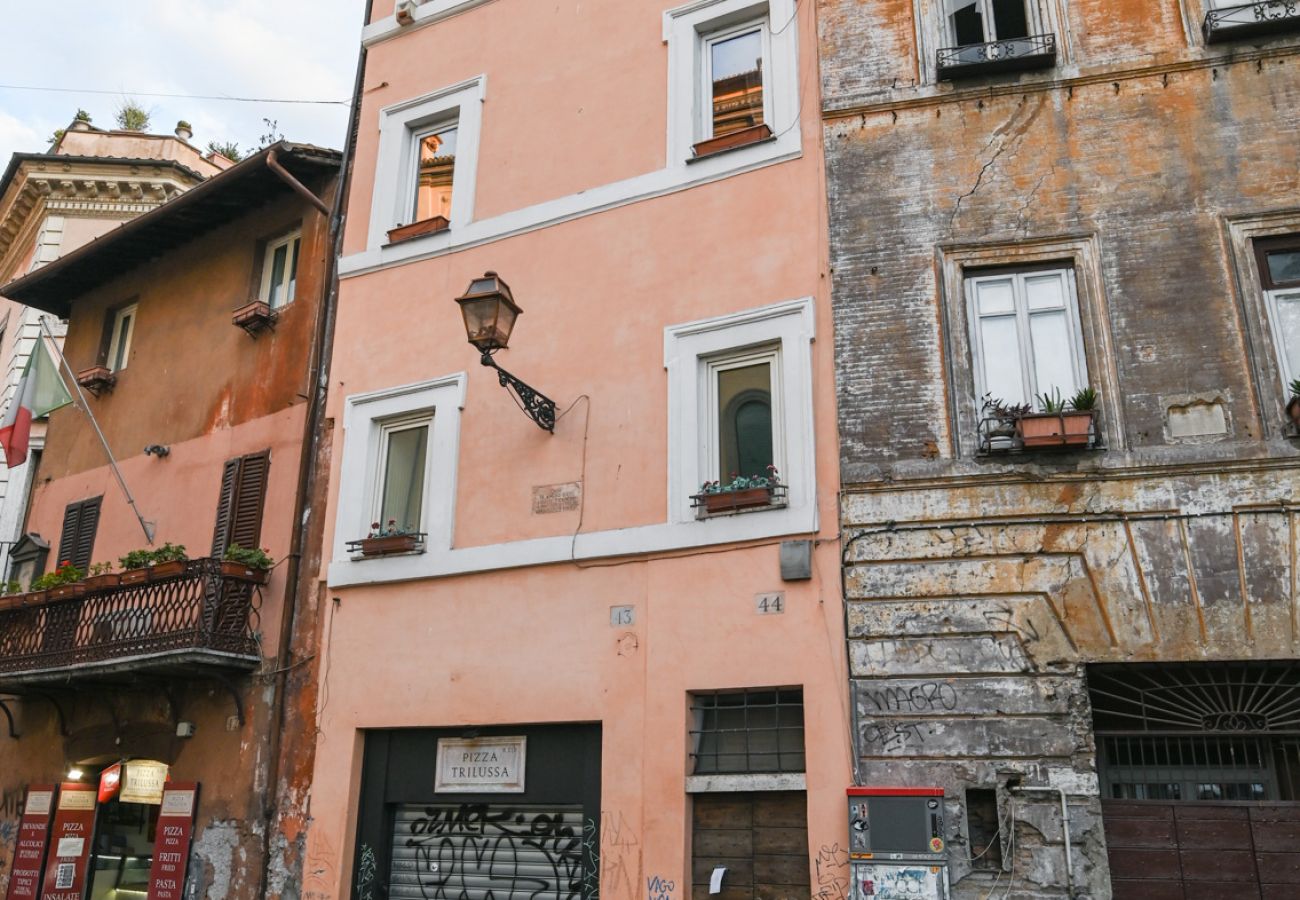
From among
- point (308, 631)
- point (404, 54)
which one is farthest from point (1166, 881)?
point (404, 54)

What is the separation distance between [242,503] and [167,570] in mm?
1250

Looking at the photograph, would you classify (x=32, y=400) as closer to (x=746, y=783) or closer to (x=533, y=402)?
(x=533, y=402)

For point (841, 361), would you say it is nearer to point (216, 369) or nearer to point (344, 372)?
point (344, 372)

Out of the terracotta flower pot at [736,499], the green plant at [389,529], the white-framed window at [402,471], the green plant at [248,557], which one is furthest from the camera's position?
the green plant at [248,557]

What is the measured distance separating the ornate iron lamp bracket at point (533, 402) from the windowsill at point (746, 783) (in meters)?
3.46

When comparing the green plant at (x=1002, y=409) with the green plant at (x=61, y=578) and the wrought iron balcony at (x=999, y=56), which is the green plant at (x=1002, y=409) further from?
the green plant at (x=61, y=578)

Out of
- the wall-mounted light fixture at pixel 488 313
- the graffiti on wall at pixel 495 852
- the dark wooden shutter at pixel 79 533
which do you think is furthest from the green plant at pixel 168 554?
the wall-mounted light fixture at pixel 488 313

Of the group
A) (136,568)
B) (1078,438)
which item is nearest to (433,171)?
(136,568)

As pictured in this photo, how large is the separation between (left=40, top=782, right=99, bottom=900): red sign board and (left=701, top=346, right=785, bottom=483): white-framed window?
29.4 ft

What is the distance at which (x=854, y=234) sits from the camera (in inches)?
365

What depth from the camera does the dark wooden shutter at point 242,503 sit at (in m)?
12.5

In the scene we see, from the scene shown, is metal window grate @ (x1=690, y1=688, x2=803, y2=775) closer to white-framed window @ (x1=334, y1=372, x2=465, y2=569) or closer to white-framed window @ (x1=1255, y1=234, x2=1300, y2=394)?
white-framed window @ (x1=334, y1=372, x2=465, y2=569)

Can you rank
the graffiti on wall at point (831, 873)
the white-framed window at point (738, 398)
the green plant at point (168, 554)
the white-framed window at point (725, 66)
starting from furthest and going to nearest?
1. the green plant at point (168, 554)
2. the white-framed window at point (725, 66)
3. the white-framed window at point (738, 398)
4. the graffiti on wall at point (831, 873)

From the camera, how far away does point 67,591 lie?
1284cm
